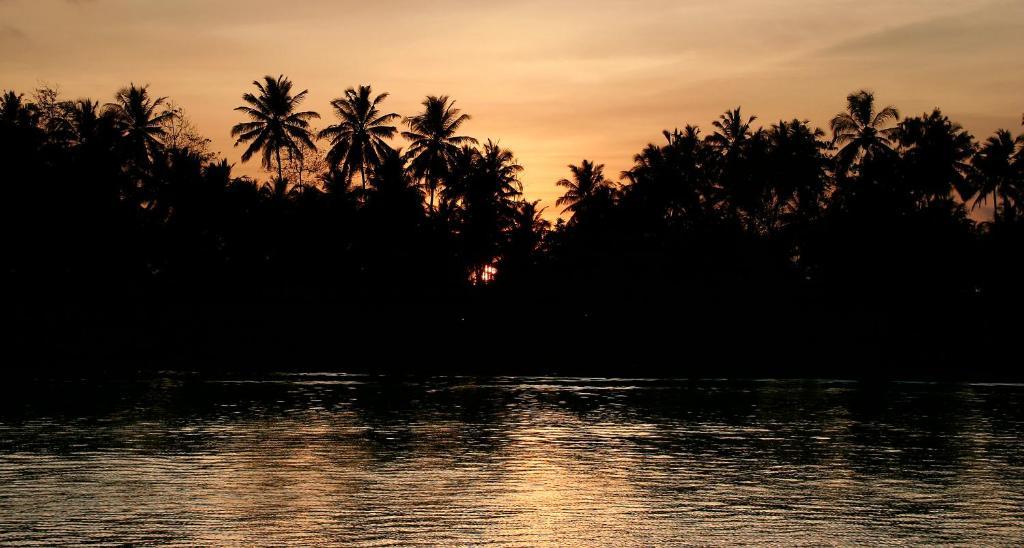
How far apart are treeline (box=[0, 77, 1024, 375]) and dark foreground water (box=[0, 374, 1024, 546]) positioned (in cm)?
2670

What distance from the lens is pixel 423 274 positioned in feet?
204

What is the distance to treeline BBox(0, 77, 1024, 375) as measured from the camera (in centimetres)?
5519

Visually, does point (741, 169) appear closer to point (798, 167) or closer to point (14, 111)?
point (798, 167)

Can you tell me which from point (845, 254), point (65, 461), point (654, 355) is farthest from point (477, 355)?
point (65, 461)

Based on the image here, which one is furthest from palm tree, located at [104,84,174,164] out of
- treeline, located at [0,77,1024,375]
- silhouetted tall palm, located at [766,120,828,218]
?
silhouetted tall palm, located at [766,120,828,218]

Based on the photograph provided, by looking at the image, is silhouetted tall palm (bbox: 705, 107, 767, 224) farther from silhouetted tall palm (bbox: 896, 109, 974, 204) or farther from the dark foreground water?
the dark foreground water

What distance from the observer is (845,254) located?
61.4 metres

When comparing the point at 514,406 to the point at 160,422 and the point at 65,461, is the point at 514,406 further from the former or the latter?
the point at 65,461

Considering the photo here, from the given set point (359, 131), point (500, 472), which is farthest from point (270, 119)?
Answer: point (500, 472)

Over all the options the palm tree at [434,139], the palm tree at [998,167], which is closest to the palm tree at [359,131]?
the palm tree at [434,139]

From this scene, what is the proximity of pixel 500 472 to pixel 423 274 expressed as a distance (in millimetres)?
48304

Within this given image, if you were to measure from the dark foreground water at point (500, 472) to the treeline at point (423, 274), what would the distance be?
1051 inches

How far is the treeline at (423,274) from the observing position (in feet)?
181

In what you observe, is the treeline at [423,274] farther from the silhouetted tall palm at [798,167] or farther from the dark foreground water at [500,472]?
the dark foreground water at [500,472]
